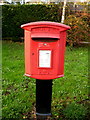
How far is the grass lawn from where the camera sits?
3316 millimetres

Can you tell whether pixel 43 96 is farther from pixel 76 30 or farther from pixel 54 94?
pixel 76 30

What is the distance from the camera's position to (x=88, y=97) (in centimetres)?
395

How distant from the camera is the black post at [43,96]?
2.89m

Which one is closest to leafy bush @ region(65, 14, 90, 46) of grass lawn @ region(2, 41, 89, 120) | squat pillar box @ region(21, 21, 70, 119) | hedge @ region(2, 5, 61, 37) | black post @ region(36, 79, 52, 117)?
hedge @ region(2, 5, 61, 37)

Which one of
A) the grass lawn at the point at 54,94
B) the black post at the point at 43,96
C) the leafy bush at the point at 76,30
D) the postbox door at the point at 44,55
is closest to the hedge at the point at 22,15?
the leafy bush at the point at 76,30

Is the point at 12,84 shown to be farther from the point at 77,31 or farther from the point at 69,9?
the point at 69,9

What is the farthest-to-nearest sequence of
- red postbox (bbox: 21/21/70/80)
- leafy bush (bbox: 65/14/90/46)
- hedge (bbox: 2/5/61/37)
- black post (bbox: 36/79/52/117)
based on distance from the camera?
hedge (bbox: 2/5/61/37) → leafy bush (bbox: 65/14/90/46) → black post (bbox: 36/79/52/117) → red postbox (bbox: 21/21/70/80)

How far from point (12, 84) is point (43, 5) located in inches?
253

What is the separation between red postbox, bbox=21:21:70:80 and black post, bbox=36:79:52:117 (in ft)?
0.78

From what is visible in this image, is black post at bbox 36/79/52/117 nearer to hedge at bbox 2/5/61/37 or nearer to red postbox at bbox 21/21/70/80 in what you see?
red postbox at bbox 21/21/70/80

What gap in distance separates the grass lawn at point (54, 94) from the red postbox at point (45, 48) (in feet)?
3.09

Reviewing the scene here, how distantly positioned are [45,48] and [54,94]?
1.66 metres

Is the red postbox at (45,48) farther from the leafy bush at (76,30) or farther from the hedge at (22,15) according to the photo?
the hedge at (22,15)

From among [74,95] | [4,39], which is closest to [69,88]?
[74,95]
